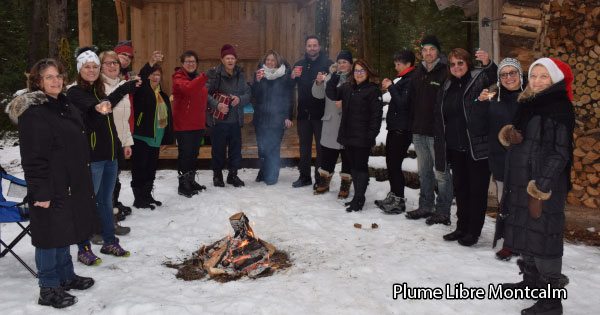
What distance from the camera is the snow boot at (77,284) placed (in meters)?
4.12

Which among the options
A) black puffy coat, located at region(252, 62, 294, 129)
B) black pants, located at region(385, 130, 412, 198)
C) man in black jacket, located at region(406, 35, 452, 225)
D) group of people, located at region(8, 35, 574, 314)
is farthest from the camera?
black puffy coat, located at region(252, 62, 294, 129)

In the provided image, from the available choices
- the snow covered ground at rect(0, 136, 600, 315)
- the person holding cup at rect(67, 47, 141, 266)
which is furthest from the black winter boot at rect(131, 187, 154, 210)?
the person holding cup at rect(67, 47, 141, 266)

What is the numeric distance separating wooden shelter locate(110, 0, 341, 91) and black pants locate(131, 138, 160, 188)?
17.8 ft

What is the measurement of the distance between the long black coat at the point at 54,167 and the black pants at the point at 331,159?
13.5 feet

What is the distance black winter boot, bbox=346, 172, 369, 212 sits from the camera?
670 centimetres

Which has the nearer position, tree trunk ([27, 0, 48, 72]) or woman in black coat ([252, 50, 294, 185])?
woman in black coat ([252, 50, 294, 185])

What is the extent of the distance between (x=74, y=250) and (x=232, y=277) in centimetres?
192

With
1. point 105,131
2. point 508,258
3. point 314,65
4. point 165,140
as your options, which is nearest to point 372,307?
point 508,258

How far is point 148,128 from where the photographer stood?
6500 millimetres

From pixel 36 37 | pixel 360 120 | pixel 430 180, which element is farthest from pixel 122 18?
pixel 430 180

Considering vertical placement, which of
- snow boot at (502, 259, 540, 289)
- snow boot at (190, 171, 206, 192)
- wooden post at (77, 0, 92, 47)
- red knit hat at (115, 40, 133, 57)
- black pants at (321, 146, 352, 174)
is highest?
wooden post at (77, 0, 92, 47)

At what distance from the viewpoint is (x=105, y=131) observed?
15.5 ft

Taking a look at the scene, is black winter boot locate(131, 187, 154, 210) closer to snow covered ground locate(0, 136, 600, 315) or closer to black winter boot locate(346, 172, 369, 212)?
snow covered ground locate(0, 136, 600, 315)

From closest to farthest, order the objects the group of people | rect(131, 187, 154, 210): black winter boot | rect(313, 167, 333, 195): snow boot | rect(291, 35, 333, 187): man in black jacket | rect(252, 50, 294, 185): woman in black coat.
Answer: the group of people → rect(131, 187, 154, 210): black winter boot → rect(313, 167, 333, 195): snow boot → rect(291, 35, 333, 187): man in black jacket → rect(252, 50, 294, 185): woman in black coat
